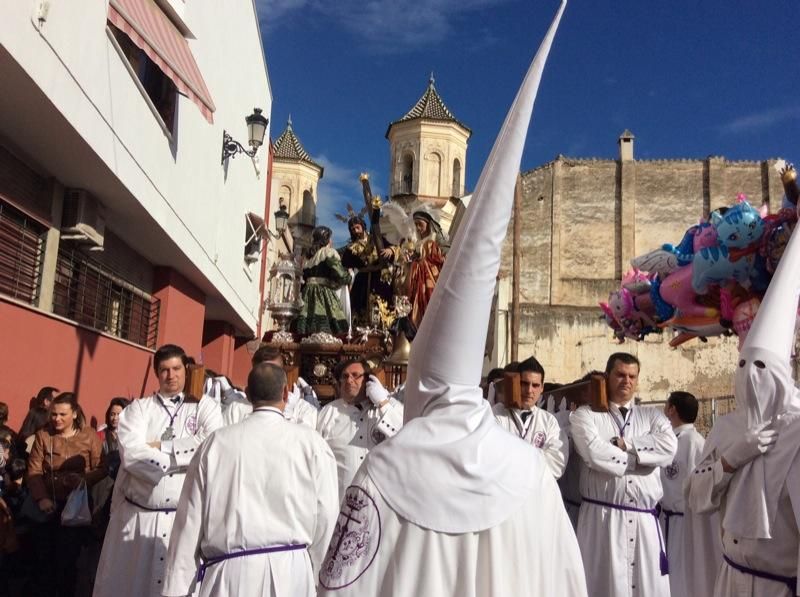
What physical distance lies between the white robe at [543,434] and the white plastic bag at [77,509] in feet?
11.0

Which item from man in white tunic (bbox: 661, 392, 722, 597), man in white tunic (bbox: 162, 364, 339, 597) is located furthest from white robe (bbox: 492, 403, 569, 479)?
man in white tunic (bbox: 162, 364, 339, 597)

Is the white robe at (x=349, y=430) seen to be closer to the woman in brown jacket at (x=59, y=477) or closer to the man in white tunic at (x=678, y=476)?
the woman in brown jacket at (x=59, y=477)

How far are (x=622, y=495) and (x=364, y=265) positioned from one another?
818cm

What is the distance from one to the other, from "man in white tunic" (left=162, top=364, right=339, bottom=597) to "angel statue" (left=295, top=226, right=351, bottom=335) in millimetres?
8907

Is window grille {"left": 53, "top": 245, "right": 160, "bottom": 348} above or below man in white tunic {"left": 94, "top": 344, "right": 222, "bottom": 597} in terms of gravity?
above

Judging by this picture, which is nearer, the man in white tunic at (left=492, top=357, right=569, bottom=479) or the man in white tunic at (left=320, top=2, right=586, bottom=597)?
the man in white tunic at (left=320, top=2, right=586, bottom=597)

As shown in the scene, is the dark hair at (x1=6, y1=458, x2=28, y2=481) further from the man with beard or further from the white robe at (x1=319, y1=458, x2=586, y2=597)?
the man with beard

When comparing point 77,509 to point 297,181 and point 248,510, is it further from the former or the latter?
point 297,181

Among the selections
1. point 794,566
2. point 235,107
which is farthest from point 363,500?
point 235,107

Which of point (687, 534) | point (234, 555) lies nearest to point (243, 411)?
point (234, 555)

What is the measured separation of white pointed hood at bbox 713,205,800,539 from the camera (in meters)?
3.73

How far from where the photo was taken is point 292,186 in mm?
47062

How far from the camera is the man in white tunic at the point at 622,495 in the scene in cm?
598

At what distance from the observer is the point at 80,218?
349 inches
